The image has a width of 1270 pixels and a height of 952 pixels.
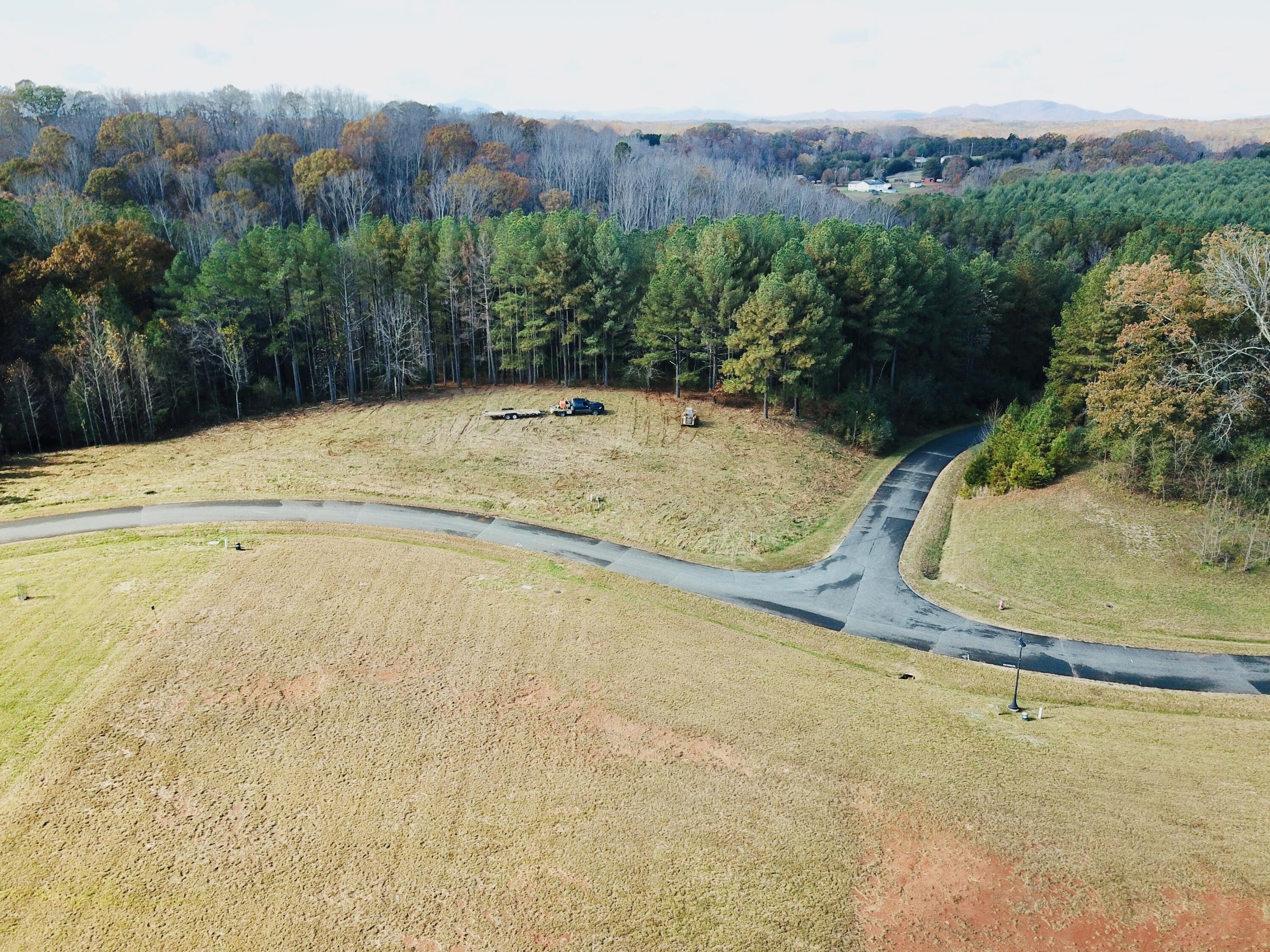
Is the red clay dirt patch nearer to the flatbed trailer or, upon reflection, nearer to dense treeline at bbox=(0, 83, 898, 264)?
the flatbed trailer

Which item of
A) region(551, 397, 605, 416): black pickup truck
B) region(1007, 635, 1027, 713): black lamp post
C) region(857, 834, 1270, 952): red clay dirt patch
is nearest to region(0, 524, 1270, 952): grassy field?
region(857, 834, 1270, 952): red clay dirt patch

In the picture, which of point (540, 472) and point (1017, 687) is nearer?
point (1017, 687)

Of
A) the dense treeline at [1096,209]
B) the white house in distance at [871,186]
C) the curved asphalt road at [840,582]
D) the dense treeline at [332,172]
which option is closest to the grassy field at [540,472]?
the curved asphalt road at [840,582]

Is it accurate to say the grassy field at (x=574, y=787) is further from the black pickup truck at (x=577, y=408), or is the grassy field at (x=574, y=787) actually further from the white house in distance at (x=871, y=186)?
the white house in distance at (x=871, y=186)

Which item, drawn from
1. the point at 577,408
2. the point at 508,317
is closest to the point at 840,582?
the point at 577,408

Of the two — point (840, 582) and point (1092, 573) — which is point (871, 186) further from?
point (840, 582)

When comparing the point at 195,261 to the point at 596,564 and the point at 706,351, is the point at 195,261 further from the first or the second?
the point at 596,564

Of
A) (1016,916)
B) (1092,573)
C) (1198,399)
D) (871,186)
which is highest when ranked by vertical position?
(871,186)

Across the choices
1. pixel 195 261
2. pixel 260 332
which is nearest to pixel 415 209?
pixel 195 261
